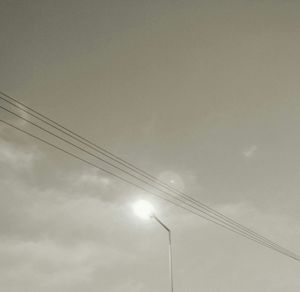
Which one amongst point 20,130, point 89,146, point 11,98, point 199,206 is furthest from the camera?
point 199,206

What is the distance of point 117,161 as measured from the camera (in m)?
23.3

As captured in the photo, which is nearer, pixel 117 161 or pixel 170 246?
pixel 117 161

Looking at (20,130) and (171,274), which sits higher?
(20,130)

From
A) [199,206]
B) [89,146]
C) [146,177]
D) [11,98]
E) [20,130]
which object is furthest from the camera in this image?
[199,206]

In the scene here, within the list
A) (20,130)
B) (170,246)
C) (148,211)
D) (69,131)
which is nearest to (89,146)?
(69,131)

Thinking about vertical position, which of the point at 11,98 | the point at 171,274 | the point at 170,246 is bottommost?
the point at 171,274

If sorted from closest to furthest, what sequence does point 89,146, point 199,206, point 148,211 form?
point 89,146
point 148,211
point 199,206

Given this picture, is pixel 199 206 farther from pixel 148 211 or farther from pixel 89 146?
pixel 89 146

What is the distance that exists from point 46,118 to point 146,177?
7488 mm

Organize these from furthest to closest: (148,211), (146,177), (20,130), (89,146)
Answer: (146,177)
(148,211)
(89,146)
(20,130)

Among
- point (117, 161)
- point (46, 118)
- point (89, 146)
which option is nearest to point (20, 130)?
point (46, 118)

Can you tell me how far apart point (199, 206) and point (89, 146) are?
10706 millimetres

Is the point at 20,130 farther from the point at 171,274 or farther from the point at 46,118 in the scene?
the point at 171,274

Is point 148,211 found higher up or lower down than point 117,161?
lower down
